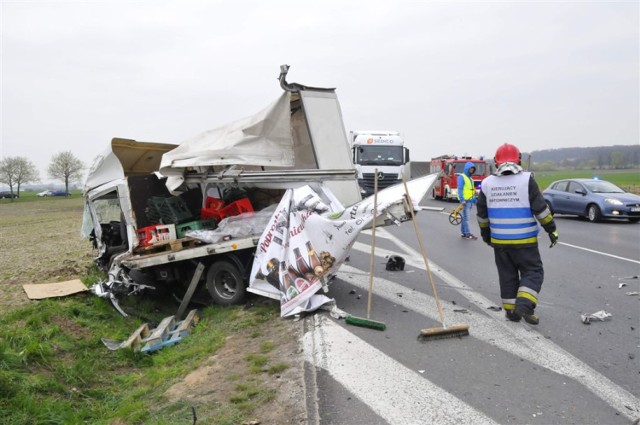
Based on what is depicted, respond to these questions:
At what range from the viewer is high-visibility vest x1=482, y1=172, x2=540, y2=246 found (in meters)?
5.13

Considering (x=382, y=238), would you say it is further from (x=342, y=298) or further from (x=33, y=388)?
(x=33, y=388)

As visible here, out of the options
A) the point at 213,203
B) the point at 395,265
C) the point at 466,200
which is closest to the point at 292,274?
the point at 213,203

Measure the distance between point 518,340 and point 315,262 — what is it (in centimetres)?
225

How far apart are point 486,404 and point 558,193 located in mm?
15376

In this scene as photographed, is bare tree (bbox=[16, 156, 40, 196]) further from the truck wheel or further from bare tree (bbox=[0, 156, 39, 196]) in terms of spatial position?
the truck wheel

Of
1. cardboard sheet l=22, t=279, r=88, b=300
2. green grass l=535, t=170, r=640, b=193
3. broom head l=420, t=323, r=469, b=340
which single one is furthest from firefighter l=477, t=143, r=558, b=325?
green grass l=535, t=170, r=640, b=193

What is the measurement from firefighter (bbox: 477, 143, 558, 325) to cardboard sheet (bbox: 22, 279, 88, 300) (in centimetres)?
637

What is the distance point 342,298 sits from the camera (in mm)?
6445

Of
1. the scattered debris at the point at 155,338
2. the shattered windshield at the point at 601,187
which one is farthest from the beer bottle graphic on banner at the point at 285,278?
the shattered windshield at the point at 601,187

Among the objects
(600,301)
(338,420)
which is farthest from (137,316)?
(600,301)

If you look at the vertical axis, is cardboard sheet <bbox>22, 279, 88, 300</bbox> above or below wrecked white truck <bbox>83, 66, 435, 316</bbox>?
below

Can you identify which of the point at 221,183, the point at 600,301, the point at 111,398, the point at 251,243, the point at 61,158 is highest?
the point at 61,158

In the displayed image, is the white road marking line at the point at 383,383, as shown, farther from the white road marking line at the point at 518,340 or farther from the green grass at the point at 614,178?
the green grass at the point at 614,178

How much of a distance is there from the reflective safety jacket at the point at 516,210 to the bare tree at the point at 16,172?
94112 millimetres
